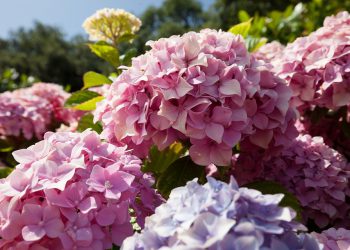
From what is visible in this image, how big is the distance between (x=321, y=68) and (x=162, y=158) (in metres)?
0.52

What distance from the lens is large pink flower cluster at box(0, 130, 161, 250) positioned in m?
0.85

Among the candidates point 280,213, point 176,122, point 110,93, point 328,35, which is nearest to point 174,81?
point 176,122

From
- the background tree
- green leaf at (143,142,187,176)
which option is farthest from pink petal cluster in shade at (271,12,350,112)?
the background tree

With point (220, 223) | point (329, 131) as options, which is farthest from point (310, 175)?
point (220, 223)

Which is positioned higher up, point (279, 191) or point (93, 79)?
point (93, 79)

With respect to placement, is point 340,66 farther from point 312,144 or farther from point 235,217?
point 235,217

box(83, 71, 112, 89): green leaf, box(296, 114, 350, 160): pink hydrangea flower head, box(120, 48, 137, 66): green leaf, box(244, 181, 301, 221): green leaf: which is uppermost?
box(120, 48, 137, 66): green leaf

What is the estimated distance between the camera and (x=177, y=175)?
121 cm

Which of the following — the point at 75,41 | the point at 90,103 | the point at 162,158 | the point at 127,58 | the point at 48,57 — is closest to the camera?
the point at 162,158

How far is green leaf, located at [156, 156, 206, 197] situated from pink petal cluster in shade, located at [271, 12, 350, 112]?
41 centimetres

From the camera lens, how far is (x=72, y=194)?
2.90 ft

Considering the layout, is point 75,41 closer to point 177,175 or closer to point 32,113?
point 32,113

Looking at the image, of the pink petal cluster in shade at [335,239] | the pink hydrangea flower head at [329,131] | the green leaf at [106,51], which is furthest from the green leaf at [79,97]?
the pink petal cluster in shade at [335,239]

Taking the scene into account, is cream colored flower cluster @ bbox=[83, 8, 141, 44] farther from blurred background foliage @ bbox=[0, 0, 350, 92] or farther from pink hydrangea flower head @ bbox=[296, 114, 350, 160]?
blurred background foliage @ bbox=[0, 0, 350, 92]
